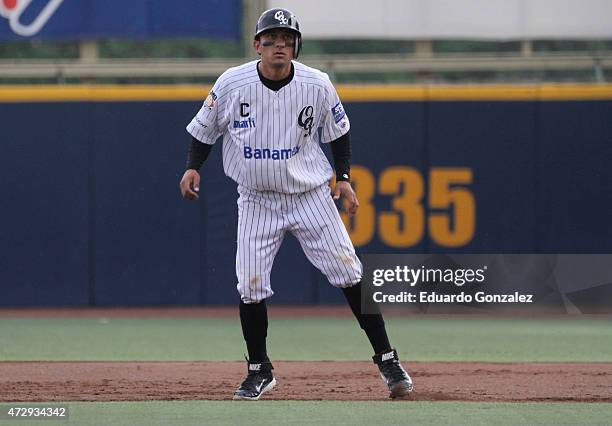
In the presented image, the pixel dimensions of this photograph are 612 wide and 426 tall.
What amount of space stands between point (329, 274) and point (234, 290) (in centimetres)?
487

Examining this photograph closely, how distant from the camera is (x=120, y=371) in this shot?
6703 mm

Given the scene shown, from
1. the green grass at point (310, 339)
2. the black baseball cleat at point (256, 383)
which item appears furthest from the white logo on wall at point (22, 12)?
the black baseball cleat at point (256, 383)

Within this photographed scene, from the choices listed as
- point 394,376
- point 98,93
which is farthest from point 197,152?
point 98,93

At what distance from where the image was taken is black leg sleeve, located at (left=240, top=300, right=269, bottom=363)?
5.61m

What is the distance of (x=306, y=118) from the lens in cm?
547

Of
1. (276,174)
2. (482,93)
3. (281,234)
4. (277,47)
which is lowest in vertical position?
(281,234)

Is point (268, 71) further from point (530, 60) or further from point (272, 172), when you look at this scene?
point (530, 60)

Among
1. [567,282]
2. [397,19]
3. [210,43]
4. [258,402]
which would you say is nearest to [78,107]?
[210,43]

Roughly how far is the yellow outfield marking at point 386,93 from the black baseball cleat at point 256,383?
4.95 meters

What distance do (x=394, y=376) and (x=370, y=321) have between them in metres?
0.27
